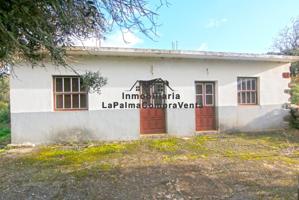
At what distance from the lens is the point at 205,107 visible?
11312 mm

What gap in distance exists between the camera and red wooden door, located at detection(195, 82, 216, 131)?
11.2 meters

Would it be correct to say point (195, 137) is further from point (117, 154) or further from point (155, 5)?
point (155, 5)

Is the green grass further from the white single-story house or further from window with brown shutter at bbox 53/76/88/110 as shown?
window with brown shutter at bbox 53/76/88/110

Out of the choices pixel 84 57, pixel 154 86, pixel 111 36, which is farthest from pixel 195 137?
pixel 111 36

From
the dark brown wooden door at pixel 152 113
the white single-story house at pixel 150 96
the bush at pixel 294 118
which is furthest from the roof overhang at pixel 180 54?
the bush at pixel 294 118

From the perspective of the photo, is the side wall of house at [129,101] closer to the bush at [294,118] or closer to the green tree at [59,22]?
the bush at [294,118]

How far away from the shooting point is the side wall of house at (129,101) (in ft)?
30.4

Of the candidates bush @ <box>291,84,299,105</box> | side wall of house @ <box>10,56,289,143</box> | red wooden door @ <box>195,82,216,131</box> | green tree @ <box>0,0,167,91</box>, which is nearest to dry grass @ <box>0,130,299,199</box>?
side wall of house @ <box>10,56,289,143</box>

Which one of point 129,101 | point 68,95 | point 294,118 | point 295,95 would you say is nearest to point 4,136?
point 68,95

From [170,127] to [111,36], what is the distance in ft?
25.3

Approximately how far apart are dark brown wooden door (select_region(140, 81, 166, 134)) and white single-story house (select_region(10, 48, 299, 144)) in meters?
0.04

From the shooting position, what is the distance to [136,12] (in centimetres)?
277

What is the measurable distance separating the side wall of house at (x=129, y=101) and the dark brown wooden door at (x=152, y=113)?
0.26 metres

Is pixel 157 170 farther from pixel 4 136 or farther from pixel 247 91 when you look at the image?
pixel 4 136
